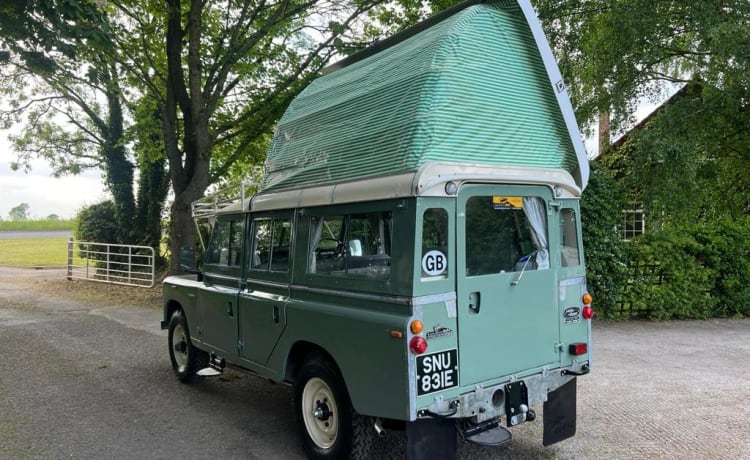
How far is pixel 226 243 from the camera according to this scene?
5.82m

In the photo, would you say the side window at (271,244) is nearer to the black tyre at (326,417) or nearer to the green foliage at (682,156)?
the black tyre at (326,417)

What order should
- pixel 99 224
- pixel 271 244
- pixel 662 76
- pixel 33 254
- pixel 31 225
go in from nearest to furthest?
pixel 271 244
pixel 662 76
pixel 99 224
pixel 33 254
pixel 31 225

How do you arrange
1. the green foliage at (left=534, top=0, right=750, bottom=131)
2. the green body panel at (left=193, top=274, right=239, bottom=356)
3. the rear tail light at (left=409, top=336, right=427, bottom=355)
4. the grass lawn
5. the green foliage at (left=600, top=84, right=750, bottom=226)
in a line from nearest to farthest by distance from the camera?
the rear tail light at (left=409, top=336, right=427, bottom=355)
the green body panel at (left=193, top=274, right=239, bottom=356)
the green foliage at (left=534, top=0, right=750, bottom=131)
the green foliage at (left=600, top=84, right=750, bottom=226)
the grass lawn

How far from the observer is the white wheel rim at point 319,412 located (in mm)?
4230

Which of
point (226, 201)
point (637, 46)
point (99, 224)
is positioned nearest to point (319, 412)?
point (226, 201)

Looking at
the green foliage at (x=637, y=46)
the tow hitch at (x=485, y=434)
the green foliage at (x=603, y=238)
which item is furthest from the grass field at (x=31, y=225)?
the tow hitch at (x=485, y=434)

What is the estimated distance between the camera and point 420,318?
3492 millimetres

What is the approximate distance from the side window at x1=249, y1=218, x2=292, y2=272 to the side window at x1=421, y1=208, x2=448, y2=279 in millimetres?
1584

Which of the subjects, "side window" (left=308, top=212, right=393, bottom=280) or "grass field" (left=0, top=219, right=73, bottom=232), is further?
"grass field" (left=0, top=219, right=73, bottom=232)

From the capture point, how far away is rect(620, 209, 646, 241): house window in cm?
1023

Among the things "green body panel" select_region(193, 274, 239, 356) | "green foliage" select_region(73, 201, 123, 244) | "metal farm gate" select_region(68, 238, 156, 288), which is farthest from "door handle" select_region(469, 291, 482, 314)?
"green foliage" select_region(73, 201, 123, 244)

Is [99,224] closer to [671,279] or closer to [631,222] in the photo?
[631,222]

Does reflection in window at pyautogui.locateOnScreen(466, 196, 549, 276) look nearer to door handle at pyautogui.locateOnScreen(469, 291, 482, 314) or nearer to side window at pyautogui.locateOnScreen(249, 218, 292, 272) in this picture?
door handle at pyautogui.locateOnScreen(469, 291, 482, 314)

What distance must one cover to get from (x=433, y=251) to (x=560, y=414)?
1.94 metres
